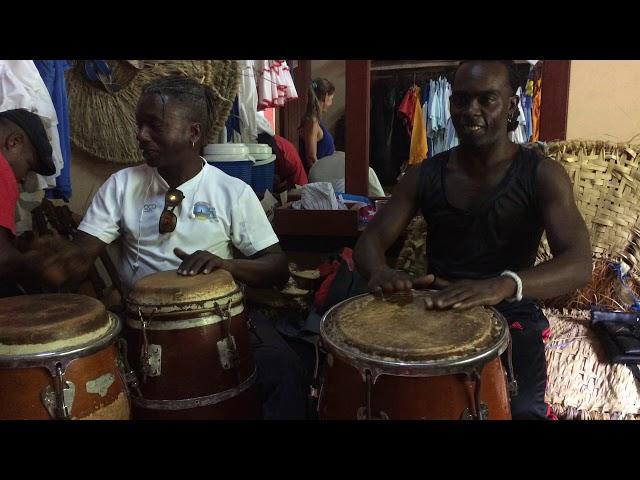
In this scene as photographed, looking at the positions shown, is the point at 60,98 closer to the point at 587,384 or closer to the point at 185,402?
the point at 185,402

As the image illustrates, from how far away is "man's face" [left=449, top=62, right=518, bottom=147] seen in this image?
2.14m

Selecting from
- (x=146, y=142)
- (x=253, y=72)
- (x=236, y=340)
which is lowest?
(x=236, y=340)

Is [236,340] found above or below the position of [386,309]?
below

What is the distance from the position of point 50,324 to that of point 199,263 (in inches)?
21.5

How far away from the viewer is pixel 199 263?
6.57 feet

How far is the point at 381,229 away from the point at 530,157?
667mm

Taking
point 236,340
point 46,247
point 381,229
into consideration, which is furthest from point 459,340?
point 46,247

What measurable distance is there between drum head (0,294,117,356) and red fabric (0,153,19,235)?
42cm

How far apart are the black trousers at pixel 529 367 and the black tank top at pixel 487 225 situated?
0.27 m

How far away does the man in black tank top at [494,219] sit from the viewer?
75.8 inches

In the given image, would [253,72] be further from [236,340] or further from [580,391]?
[580,391]

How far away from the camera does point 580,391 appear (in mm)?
2023

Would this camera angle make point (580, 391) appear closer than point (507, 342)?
No

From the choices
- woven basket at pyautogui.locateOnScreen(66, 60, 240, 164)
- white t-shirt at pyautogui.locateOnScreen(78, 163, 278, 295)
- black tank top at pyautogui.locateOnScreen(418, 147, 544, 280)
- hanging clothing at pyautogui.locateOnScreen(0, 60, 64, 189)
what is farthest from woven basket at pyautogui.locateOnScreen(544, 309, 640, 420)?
hanging clothing at pyautogui.locateOnScreen(0, 60, 64, 189)
